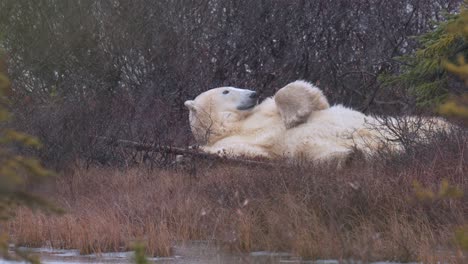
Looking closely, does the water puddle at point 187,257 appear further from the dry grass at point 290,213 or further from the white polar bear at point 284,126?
the white polar bear at point 284,126

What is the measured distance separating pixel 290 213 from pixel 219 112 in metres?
4.44

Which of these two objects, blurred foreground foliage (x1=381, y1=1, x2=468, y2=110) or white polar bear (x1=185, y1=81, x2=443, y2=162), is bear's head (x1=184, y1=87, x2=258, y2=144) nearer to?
white polar bear (x1=185, y1=81, x2=443, y2=162)

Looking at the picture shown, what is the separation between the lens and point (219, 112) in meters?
12.9

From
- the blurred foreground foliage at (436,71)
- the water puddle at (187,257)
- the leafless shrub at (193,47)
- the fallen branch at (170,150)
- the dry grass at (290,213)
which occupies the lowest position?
the water puddle at (187,257)

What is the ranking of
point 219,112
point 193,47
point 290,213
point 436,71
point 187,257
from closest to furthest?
1. point 187,257
2. point 290,213
3. point 436,71
4. point 219,112
5. point 193,47

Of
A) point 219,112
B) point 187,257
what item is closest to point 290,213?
point 187,257

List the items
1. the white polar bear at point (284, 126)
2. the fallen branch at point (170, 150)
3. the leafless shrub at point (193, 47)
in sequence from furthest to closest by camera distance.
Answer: the leafless shrub at point (193, 47) → the white polar bear at point (284, 126) → the fallen branch at point (170, 150)

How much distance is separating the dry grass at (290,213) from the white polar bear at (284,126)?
0.99 metres

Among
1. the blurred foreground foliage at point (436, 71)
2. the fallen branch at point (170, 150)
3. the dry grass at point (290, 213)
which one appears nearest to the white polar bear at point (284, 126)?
the fallen branch at point (170, 150)

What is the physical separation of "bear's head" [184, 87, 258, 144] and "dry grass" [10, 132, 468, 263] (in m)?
2.00

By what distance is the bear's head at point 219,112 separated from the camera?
12734mm

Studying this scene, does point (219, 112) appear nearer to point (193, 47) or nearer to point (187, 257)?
point (193, 47)

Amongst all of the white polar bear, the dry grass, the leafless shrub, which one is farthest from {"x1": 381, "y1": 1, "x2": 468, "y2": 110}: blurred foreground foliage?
the leafless shrub

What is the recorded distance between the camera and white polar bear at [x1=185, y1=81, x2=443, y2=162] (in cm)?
1155
